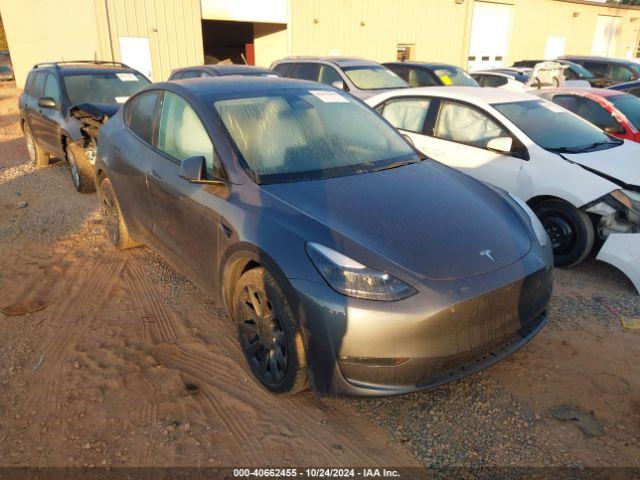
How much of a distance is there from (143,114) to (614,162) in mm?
4286

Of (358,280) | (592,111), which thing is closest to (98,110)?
(358,280)

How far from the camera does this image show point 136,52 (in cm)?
1595

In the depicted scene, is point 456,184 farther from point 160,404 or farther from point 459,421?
point 160,404

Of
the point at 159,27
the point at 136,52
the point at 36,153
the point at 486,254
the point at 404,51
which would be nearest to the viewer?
the point at 486,254

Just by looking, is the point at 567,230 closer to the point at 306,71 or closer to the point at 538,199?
the point at 538,199

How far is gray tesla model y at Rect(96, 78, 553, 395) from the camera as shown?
2357 mm

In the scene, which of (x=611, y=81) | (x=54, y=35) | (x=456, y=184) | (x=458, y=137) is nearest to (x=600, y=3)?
(x=611, y=81)

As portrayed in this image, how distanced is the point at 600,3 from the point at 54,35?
3036 centimetres

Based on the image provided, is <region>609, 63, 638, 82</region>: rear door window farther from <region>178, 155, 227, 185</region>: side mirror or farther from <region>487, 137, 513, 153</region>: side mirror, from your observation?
<region>178, 155, 227, 185</region>: side mirror

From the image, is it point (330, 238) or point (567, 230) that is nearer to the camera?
point (330, 238)

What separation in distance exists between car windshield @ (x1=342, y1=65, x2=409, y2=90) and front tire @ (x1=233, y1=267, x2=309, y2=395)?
7.74m

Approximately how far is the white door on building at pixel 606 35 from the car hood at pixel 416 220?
3507 cm

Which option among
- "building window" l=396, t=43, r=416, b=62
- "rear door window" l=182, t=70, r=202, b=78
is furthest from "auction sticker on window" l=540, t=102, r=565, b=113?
"building window" l=396, t=43, r=416, b=62

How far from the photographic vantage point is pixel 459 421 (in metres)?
2.68
